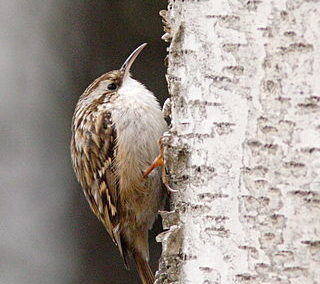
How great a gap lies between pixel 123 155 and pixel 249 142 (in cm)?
122

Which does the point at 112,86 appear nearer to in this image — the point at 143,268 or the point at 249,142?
the point at 143,268

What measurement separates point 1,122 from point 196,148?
4.58m

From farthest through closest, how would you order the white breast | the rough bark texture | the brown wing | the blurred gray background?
the blurred gray background
the brown wing
the white breast
the rough bark texture

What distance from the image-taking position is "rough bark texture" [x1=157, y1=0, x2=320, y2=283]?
1620 mm

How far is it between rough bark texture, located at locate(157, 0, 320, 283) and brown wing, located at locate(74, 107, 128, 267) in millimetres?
1034

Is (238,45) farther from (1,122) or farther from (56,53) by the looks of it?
(1,122)

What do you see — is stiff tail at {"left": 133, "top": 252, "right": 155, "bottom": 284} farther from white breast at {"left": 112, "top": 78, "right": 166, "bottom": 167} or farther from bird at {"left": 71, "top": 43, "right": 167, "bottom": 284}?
white breast at {"left": 112, "top": 78, "right": 166, "bottom": 167}

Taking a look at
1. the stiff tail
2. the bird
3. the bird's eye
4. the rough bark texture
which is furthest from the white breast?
the rough bark texture

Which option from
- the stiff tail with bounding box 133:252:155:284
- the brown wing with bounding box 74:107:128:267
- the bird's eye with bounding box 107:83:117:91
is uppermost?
the bird's eye with bounding box 107:83:117:91

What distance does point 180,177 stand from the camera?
192 centimetres

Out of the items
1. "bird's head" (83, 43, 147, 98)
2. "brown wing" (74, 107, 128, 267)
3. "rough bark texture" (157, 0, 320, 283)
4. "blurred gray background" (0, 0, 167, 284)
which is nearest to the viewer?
"rough bark texture" (157, 0, 320, 283)

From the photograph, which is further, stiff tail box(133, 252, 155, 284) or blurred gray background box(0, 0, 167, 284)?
blurred gray background box(0, 0, 167, 284)

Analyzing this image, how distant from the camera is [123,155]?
287cm

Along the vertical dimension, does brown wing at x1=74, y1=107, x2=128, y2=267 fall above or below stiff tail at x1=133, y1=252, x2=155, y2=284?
above
